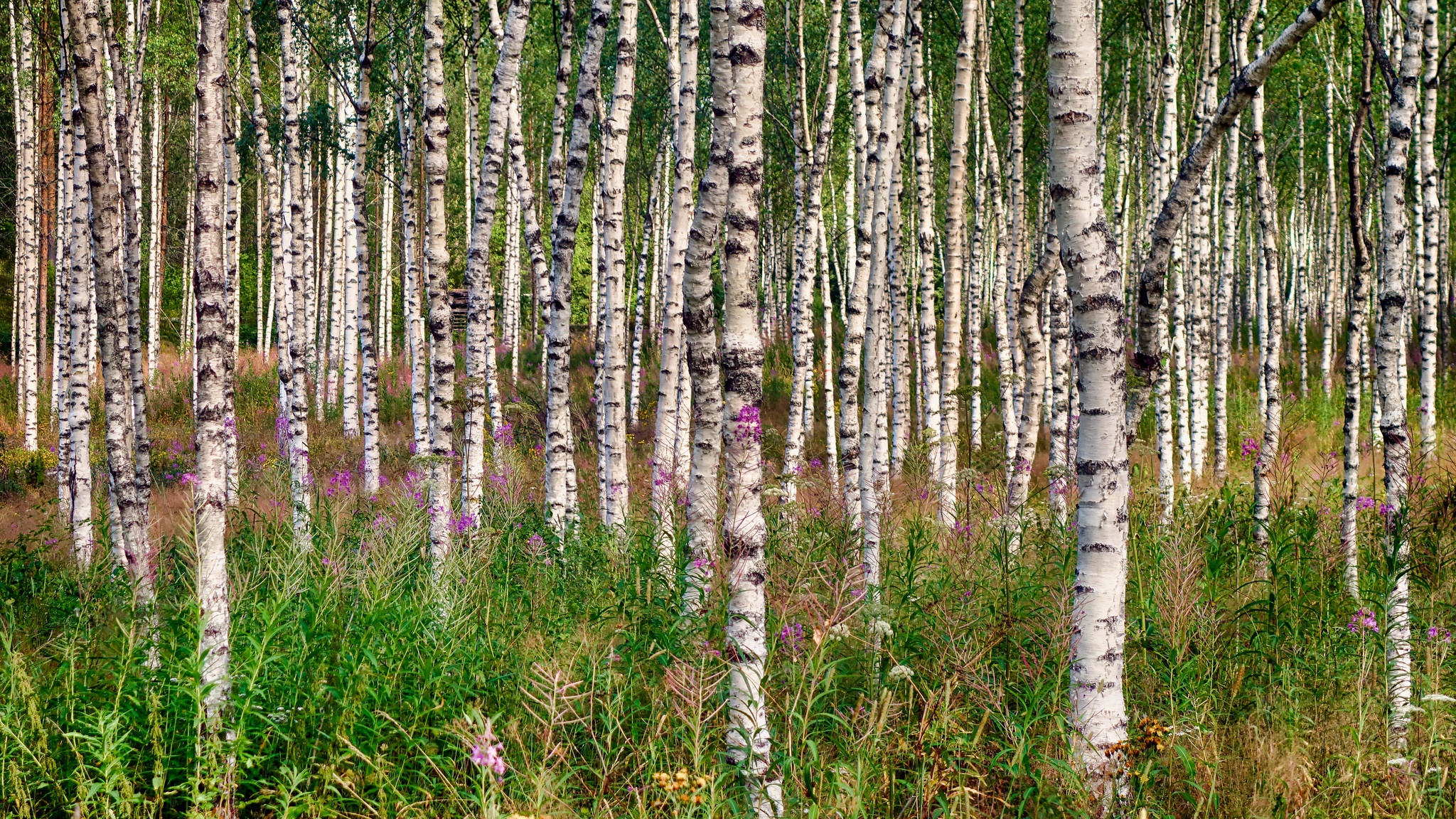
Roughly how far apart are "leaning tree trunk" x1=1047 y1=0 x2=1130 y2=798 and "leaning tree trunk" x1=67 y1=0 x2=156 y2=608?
3.92 meters

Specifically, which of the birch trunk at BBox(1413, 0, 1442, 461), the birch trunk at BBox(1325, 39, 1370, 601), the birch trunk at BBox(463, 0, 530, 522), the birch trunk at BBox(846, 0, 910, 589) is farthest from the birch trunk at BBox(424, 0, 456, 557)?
the birch trunk at BBox(1413, 0, 1442, 461)

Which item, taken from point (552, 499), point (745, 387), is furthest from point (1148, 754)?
point (552, 499)

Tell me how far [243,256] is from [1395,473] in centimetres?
3923

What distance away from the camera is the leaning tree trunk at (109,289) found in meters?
4.92

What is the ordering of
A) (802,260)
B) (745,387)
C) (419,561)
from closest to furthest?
1. (745,387)
2. (419,561)
3. (802,260)

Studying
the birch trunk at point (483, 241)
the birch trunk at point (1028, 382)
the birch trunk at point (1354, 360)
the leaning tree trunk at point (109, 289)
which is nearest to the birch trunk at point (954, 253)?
the birch trunk at point (1028, 382)

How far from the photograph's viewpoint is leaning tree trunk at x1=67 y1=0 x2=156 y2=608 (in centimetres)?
492

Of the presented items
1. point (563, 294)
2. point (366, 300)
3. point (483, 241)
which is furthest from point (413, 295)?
point (483, 241)

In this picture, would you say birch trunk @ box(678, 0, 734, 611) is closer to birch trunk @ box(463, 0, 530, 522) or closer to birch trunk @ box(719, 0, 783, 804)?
birch trunk @ box(719, 0, 783, 804)

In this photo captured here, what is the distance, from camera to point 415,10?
41.5ft

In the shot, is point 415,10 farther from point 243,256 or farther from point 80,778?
point 243,256

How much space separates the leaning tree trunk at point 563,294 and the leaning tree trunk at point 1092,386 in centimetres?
491

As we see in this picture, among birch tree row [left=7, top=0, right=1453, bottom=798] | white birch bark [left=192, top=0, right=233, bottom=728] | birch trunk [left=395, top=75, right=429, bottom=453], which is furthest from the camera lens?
birch trunk [left=395, top=75, right=429, bottom=453]

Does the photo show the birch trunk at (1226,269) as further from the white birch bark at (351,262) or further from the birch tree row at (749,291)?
the white birch bark at (351,262)
